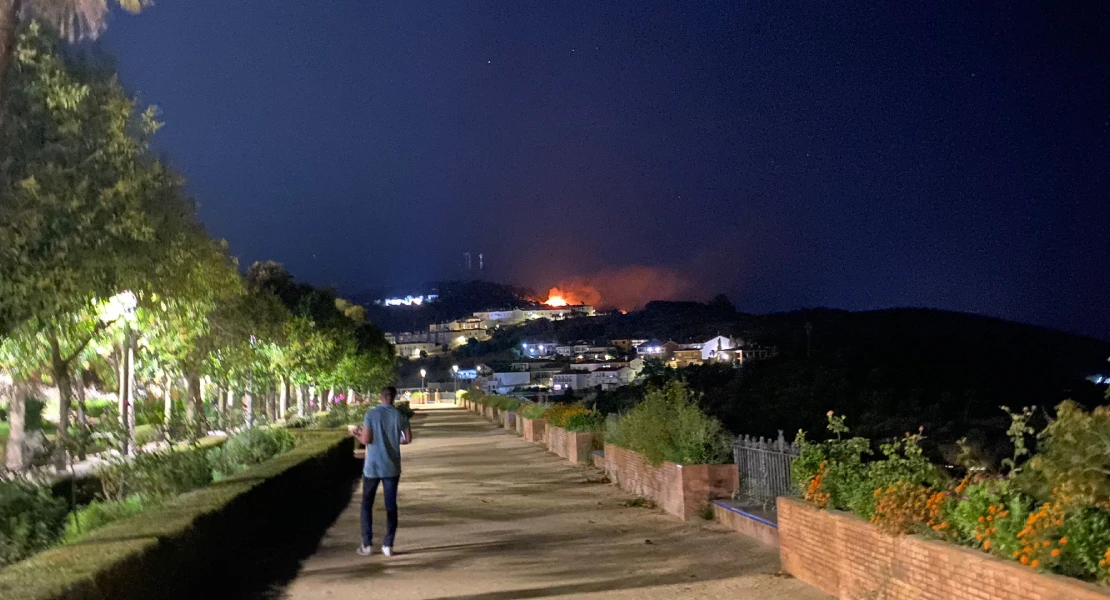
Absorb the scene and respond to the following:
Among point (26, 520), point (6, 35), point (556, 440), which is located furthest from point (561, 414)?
point (6, 35)

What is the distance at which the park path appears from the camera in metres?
9.59

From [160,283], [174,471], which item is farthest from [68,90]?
[174,471]

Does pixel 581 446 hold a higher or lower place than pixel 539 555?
higher

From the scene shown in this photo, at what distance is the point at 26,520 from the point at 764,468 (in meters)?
7.80

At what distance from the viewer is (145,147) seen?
14.0m

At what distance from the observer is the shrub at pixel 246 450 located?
18000 mm

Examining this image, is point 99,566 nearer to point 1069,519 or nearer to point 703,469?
point 1069,519

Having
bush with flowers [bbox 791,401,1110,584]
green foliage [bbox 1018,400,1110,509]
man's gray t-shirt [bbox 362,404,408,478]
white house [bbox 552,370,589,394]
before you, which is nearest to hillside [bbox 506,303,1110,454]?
man's gray t-shirt [bbox 362,404,408,478]

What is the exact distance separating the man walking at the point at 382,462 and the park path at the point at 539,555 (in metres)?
0.31

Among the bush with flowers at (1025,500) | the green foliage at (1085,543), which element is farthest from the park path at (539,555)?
the green foliage at (1085,543)

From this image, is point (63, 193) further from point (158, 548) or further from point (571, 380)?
point (571, 380)

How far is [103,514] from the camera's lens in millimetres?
12062

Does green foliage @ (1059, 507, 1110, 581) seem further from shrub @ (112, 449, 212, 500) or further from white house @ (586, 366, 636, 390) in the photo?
white house @ (586, 366, 636, 390)

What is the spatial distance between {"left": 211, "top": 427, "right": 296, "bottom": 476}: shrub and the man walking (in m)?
6.15
